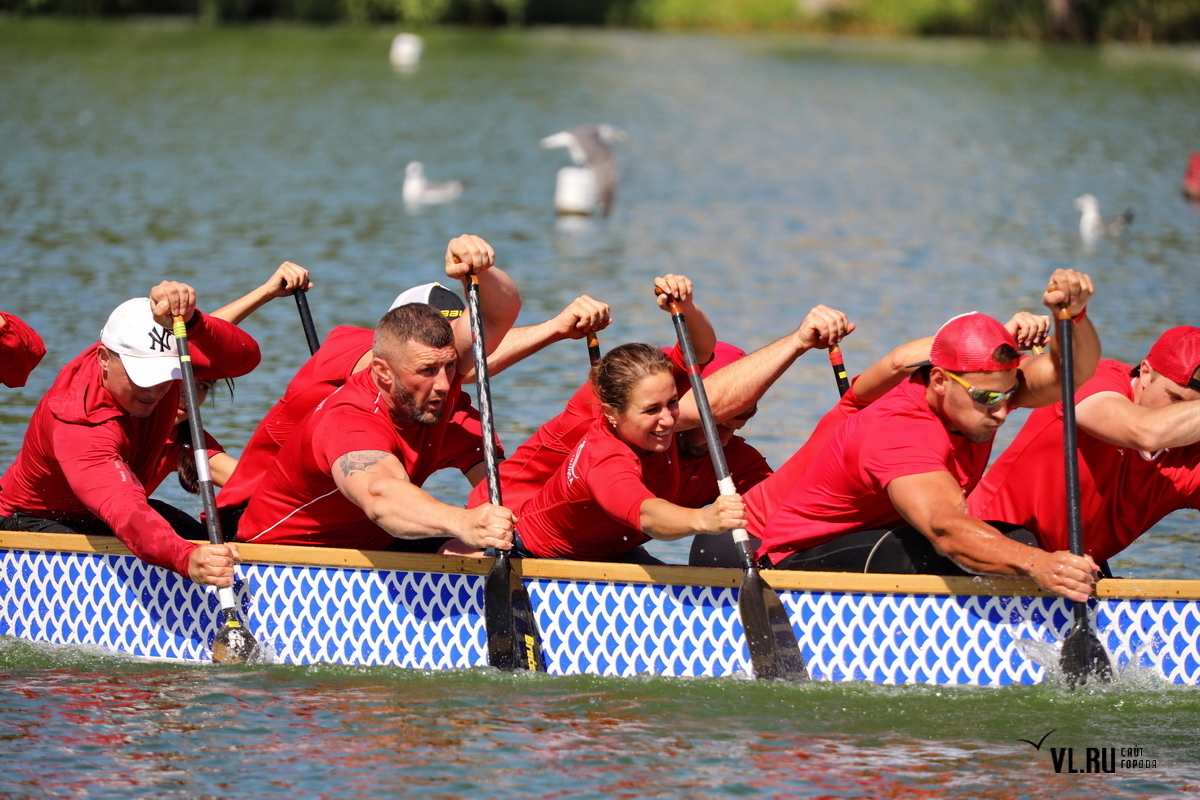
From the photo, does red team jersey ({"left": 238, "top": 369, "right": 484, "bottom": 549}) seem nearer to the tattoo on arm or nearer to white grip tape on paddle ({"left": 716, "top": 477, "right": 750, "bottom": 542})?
the tattoo on arm

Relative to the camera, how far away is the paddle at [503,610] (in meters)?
6.67

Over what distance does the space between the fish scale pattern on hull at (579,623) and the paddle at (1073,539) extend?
0.06 metres

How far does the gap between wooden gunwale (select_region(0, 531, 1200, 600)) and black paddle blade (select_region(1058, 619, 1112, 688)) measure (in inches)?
6.7

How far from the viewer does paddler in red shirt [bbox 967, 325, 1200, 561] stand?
6184mm

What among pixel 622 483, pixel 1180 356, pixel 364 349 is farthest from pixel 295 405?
pixel 1180 356

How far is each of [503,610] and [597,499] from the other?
2.43 feet

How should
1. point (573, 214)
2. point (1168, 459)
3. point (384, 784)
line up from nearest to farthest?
point (384, 784) → point (1168, 459) → point (573, 214)

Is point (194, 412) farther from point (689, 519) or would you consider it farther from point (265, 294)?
point (689, 519)

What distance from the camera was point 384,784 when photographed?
5883 mm

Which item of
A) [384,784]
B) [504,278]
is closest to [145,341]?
[504,278]

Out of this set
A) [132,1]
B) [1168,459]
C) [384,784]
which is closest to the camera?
[384,784]

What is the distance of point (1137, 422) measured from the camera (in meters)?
6.09

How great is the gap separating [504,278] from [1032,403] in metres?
2.42

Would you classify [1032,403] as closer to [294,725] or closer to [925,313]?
[294,725]
